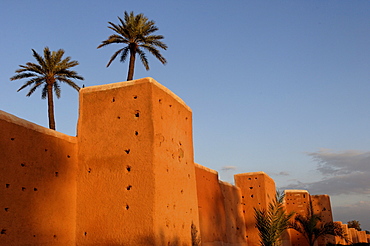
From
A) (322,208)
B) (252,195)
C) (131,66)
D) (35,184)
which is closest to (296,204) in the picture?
(322,208)

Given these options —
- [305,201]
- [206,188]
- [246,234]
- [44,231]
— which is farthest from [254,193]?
[44,231]

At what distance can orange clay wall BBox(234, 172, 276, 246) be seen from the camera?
20.7 metres

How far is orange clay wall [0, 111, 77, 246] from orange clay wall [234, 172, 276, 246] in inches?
468

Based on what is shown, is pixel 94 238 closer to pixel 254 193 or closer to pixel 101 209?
pixel 101 209

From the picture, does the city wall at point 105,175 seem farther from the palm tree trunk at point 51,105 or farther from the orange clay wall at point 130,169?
the palm tree trunk at point 51,105

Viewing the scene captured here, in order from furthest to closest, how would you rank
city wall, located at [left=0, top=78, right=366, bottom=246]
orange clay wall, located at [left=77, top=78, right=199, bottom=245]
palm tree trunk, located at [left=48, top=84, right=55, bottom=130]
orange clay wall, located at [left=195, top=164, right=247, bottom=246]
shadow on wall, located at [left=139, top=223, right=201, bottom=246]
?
palm tree trunk, located at [left=48, top=84, right=55, bottom=130]
orange clay wall, located at [left=195, top=164, right=247, bottom=246]
orange clay wall, located at [left=77, top=78, right=199, bottom=245]
shadow on wall, located at [left=139, top=223, right=201, bottom=246]
city wall, located at [left=0, top=78, right=366, bottom=246]

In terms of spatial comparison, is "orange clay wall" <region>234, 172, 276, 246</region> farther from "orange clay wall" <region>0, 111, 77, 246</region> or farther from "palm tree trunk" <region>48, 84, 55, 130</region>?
"orange clay wall" <region>0, 111, 77, 246</region>

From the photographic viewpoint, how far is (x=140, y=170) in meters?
10.4

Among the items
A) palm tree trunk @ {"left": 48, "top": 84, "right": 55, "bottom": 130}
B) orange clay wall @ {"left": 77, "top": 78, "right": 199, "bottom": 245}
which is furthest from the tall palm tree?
orange clay wall @ {"left": 77, "top": 78, "right": 199, "bottom": 245}

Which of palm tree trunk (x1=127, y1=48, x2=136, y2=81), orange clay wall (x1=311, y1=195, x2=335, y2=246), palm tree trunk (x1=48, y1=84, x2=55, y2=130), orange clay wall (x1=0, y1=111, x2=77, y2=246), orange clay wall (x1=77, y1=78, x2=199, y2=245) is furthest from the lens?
orange clay wall (x1=311, y1=195, x2=335, y2=246)

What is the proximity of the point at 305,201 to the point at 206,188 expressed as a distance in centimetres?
1329

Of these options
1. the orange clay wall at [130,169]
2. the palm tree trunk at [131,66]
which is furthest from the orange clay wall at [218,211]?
the palm tree trunk at [131,66]

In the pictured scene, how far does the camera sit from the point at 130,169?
34.5 feet

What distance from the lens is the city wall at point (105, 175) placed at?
30.2 ft
